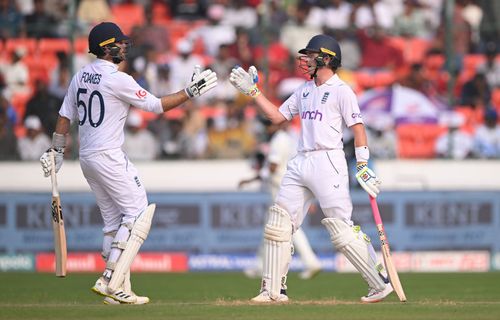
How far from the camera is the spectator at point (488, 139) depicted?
18.0 m

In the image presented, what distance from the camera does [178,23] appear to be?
19875mm

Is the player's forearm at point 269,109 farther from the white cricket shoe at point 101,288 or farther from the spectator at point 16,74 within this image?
the spectator at point 16,74

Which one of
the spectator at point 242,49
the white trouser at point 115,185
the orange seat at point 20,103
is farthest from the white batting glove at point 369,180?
the orange seat at point 20,103

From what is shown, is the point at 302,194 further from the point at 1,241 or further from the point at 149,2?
the point at 149,2

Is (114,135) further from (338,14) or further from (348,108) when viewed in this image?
(338,14)

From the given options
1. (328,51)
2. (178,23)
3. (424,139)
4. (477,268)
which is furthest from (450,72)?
(328,51)

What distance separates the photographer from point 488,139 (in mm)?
18125

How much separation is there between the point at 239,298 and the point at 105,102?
265 cm

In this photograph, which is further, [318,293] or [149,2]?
[149,2]

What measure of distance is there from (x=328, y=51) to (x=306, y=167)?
1.06 m

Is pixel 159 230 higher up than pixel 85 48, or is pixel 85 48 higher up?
pixel 85 48

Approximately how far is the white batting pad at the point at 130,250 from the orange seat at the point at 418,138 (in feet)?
30.0

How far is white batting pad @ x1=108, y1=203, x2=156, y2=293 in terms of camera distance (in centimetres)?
934

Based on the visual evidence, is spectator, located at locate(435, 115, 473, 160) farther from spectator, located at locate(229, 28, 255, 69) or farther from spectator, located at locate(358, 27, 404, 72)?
spectator, located at locate(229, 28, 255, 69)
